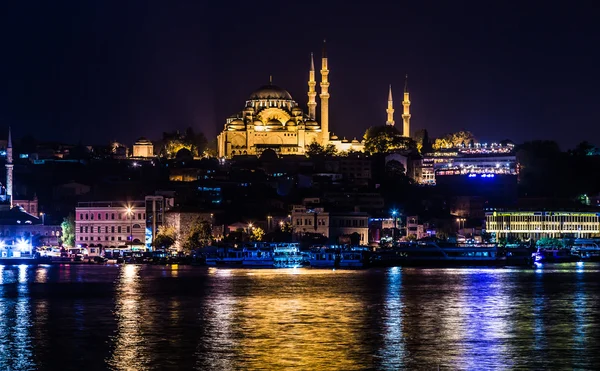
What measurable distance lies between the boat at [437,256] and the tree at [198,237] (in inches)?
339

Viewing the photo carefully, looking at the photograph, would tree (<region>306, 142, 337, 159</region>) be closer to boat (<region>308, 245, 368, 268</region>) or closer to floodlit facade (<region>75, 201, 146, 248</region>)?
floodlit facade (<region>75, 201, 146, 248</region>)

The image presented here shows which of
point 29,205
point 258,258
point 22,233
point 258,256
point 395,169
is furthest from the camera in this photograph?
point 395,169

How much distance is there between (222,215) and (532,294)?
33449 mm

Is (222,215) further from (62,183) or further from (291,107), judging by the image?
A: (291,107)

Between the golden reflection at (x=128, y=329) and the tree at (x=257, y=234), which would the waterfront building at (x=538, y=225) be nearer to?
the tree at (x=257, y=234)

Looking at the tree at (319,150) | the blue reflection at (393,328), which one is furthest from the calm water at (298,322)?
the tree at (319,150)

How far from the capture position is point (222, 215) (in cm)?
7612

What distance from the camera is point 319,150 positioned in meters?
105

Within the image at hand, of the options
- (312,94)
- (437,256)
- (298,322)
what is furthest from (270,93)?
(298,322)

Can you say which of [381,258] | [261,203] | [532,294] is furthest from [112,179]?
[532,294]

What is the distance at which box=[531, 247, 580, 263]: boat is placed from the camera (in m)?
73.4

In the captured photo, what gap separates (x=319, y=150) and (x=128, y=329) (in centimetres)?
7147

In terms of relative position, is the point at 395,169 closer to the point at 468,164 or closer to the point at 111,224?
the point at 468,164

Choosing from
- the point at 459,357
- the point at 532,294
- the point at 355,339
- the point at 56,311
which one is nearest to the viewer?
the point at 459,357
